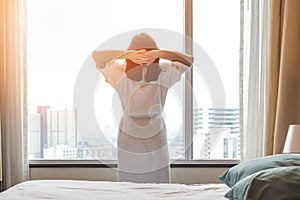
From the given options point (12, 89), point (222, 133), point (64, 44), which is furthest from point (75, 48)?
point (222, 133)

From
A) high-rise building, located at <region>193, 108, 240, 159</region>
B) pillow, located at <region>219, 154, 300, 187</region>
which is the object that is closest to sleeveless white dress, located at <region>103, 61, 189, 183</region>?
high-rise building, located at <region>193, 108, 240, 159</region>

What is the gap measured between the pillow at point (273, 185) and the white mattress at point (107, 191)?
36cm

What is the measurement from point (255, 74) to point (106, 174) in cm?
128

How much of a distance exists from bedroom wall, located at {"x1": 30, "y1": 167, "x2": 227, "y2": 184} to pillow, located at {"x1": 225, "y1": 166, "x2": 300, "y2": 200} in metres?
1.80

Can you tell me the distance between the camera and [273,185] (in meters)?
1.34

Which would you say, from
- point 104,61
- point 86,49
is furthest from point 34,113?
point 104,61

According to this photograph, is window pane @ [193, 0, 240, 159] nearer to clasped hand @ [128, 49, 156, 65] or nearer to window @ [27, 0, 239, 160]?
window @ [27, 0, 239, 160]

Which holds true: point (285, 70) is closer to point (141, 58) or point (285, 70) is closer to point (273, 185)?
point (141, 58)

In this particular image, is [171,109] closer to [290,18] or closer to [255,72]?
[255,72]

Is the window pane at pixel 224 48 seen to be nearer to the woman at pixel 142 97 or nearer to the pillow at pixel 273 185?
the woman at pixel 142 97

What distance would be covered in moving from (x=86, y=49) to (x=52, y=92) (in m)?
0.41

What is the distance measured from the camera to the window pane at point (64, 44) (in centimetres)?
328

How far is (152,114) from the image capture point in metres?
2.51

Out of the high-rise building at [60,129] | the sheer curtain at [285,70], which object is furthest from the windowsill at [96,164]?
the sheer curtain at [285,70]
